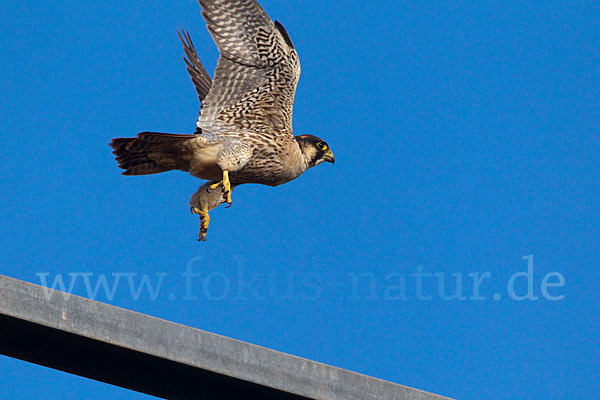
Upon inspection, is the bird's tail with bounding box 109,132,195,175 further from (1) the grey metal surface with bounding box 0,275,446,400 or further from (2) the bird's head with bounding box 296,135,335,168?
(1) the grey metal surface with bounding box 0,275,446,400

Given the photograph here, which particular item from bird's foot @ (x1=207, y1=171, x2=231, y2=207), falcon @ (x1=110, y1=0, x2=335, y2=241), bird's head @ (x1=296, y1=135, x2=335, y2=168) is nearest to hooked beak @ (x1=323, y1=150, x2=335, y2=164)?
bird's head @ (x1=296, y1=135, x2=335, y2=168)

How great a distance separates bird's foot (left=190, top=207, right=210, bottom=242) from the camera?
291 inches

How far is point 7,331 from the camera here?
309 cm

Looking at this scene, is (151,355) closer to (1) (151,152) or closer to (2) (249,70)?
(1) (151,152)

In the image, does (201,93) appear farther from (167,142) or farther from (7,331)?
(7,331)

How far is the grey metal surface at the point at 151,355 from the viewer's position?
297 cm

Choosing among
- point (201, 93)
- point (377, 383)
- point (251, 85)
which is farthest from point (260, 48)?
point (377, 383)

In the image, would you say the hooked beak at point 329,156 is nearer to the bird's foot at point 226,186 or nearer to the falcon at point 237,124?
the falcon at point 237,124

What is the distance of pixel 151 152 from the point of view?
23.0ft

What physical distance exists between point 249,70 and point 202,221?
1.35 metres

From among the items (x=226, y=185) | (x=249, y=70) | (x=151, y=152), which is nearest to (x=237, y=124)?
(x=249, y=70)

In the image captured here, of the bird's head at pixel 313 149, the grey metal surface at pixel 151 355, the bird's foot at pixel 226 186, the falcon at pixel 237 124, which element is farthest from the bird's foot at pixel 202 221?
the grey metal surface at pixel 151 355

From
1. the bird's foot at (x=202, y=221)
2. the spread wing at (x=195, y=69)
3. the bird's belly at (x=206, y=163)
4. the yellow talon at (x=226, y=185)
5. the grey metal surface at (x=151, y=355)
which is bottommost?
the grey metal surface at (x=151, y=355)

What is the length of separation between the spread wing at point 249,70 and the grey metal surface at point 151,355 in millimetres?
4270
